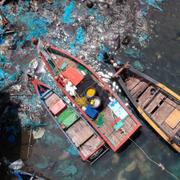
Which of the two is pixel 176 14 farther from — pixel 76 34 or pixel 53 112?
pixel 53 112

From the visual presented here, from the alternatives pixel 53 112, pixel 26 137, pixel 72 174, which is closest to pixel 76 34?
pixel 53 112

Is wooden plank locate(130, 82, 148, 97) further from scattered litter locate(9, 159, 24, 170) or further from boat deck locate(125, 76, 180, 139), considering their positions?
scattered litter locate(9, 159, 24, 170)

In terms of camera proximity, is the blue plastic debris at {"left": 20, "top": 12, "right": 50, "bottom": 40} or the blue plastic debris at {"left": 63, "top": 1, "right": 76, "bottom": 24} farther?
the blue plastic debris at {"left": 63, "top": 1, "right": 76, "bottom": 24}

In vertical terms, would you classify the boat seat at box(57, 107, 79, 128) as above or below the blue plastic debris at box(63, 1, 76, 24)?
below

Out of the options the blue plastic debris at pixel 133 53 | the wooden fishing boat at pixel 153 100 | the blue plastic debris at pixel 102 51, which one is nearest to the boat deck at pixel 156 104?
the wooden fishing boat at pixel 153 100

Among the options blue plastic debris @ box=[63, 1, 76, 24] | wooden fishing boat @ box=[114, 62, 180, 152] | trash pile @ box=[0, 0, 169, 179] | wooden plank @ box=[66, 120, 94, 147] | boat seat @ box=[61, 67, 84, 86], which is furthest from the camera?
blue plastic debris @ box=[63, 1, 76, 24]

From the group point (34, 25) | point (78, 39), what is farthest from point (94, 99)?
point (34, 25)

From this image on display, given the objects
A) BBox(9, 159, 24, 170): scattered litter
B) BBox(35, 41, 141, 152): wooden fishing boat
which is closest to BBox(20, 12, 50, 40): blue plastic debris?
BBox(35, 41, 141, 152): wooden fishing boat

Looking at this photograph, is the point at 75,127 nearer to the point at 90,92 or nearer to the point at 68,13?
the point at 90,92
